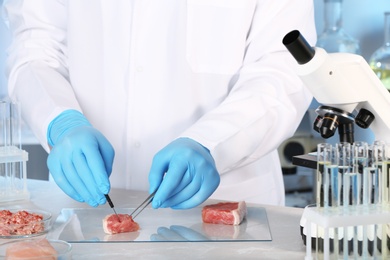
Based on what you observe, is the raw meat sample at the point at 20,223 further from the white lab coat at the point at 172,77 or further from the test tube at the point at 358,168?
the test tube at the point at 358,168

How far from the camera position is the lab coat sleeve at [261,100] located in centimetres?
199

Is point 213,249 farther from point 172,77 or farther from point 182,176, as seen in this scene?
point 172,77

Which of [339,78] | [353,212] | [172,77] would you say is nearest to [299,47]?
[339,78]

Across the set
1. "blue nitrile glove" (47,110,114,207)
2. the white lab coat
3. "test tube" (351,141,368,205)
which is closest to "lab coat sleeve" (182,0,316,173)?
the white lab coat

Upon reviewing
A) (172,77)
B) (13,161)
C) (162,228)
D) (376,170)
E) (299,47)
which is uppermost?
(299,47)

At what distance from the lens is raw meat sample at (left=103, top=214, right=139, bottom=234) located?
1.70 meters

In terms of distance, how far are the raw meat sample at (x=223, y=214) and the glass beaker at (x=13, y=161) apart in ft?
1.81

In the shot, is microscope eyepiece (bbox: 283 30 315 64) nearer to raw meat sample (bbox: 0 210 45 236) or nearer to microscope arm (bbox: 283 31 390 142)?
microscope arm (bbox: 283 31 390 142)

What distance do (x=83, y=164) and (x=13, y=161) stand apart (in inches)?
10.2

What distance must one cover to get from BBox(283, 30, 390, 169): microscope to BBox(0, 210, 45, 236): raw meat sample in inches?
25.4

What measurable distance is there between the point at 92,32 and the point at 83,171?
0.61 meters

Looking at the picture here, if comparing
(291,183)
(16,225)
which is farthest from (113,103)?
(291,183)

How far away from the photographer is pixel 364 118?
1521 millimetres

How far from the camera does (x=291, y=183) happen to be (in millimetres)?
3916
